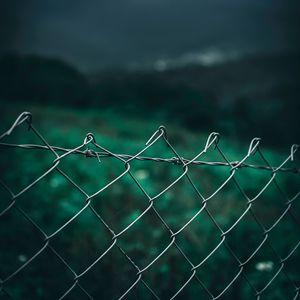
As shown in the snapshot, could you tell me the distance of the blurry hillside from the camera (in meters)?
6.92

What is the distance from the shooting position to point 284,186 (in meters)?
3.49

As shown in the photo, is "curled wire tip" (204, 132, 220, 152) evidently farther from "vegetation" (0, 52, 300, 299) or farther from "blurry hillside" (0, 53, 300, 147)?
"blurry hillside" (0, 53, 300, 147)

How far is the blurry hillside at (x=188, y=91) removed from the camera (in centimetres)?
692

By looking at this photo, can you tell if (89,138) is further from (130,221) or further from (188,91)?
(188,91)

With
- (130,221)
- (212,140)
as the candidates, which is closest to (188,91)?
(130,221)

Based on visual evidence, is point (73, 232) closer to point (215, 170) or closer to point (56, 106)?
point (215, 170)

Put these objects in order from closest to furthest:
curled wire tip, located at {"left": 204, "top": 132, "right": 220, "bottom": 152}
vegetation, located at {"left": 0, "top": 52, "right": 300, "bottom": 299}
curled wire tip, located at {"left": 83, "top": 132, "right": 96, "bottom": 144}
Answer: curled wire tip, located at {"left": 83, "top": 132, "right": 96, "bottom": 144}, curled wire tip, located at {"left": 204, "top": 132, "right": 220, "bottom": 152}, vegetation, located at {"left": 0, "top": 52, "right": 300, "bottom": 299}

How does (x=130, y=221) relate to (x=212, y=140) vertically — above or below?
below

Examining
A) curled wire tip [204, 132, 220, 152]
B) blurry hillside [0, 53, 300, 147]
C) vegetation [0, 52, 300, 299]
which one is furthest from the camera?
blurry hillside [0, 53, 300, 147]

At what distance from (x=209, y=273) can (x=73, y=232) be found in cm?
96

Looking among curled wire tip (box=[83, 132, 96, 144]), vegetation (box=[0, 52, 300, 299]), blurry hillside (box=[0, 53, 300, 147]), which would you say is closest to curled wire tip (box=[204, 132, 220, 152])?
curled wire tip (box=[83, 132, 96, 144])

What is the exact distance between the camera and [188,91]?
25.3 feet

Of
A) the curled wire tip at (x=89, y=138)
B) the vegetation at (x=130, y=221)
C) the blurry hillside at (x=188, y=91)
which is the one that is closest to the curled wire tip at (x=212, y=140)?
the curled wire tip at (x=89, y=138)

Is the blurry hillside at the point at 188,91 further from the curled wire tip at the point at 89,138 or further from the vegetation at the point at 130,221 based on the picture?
the curled wire tip at the point at 89,138
